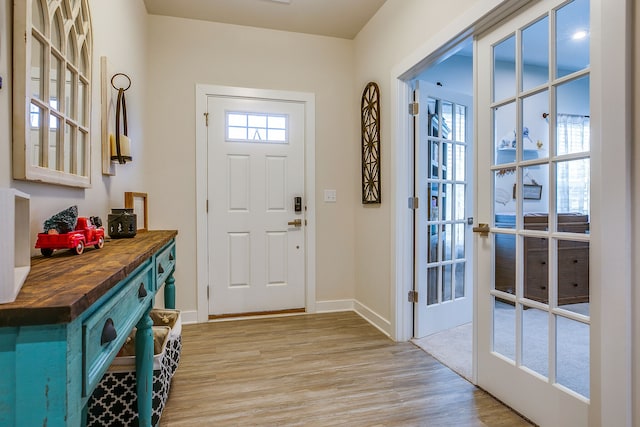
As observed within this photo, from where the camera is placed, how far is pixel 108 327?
0.82 metres

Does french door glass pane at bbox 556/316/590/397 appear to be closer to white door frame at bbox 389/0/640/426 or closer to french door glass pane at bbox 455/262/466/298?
white door frame at bbox 389/0/640/426

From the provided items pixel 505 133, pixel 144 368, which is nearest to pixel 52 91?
pixel 144 368

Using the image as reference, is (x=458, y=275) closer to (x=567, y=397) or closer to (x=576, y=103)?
(x=567, y=397)

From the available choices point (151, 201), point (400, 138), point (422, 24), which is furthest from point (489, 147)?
point (151, 201)

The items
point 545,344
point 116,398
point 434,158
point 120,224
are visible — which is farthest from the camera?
point 434,158

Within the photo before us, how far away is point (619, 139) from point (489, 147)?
67cm

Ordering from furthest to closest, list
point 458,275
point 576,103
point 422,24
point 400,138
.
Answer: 1. point 458,275
2. point 400,138
3. point 422,24
4. point 576,103

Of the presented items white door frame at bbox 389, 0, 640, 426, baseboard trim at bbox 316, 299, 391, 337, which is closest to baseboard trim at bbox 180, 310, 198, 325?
baseboard trim at bbox 316, 299, 391, 337

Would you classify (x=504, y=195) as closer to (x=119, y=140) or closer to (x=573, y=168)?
(x=573, y=168)

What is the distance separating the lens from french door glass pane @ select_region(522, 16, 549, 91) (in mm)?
1550

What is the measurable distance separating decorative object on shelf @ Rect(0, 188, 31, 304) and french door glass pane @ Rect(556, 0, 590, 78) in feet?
6.07

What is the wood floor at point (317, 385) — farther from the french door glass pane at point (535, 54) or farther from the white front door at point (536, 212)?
the french door glass pane at point (535, 54)

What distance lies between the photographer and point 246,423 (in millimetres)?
1642

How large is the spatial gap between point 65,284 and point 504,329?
187 cm
